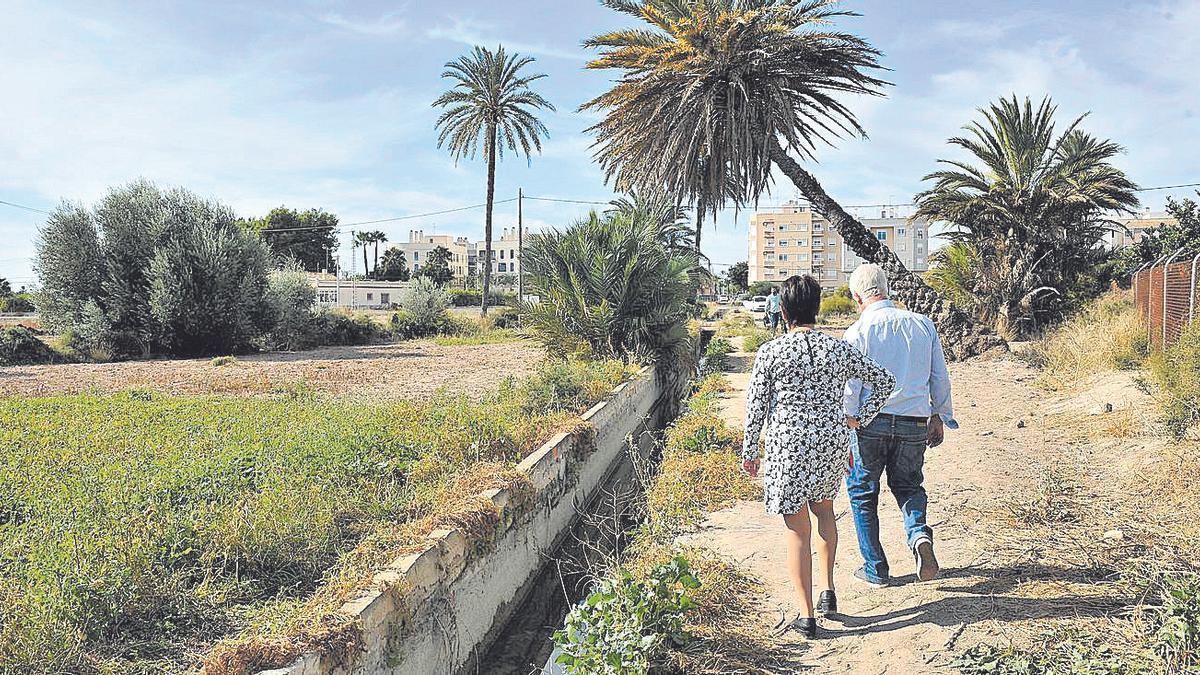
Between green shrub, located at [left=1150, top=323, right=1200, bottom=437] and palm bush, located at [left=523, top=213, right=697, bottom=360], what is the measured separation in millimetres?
9219

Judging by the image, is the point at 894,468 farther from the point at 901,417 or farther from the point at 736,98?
the point at 736,98

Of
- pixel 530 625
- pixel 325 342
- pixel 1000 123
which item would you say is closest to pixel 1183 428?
pixel 530 625

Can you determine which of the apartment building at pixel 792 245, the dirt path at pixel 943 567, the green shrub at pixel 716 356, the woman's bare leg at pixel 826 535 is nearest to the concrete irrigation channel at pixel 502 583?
the dirt path at pixel 943 567

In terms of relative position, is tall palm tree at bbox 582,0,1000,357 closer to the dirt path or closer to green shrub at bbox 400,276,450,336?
the dirt path

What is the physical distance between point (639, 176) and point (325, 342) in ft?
49.9

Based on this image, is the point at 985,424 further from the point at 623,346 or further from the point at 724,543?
the point at 623,346

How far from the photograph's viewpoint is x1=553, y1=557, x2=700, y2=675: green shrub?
3.97 metres

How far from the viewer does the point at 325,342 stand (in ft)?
98.0

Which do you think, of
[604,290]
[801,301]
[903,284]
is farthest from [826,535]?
[903,284]

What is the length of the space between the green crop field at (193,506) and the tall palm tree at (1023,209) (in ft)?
50.6

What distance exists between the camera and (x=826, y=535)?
445cm

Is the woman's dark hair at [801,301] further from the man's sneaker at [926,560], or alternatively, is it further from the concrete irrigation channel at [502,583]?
the concrete irrigation channel at [502,583]

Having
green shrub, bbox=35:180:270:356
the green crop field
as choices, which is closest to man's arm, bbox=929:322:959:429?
the green crop field

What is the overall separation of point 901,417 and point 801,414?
2.50 feet
